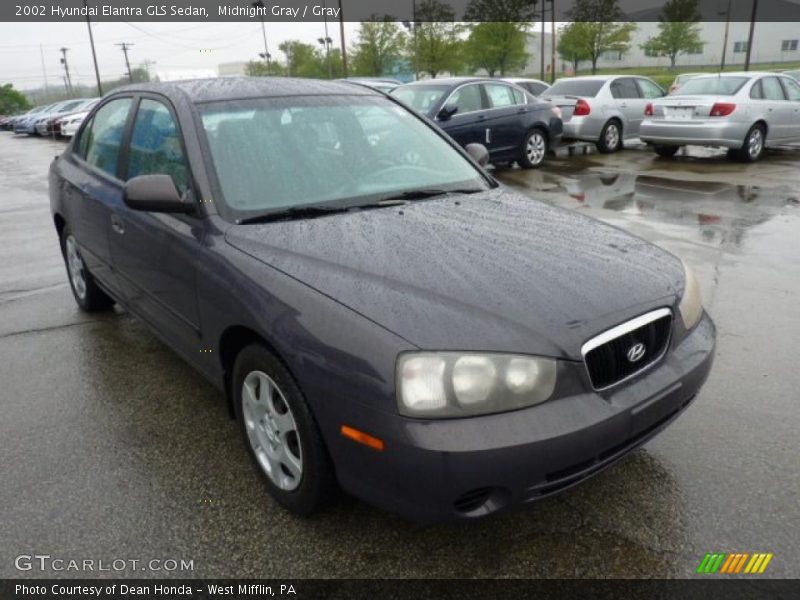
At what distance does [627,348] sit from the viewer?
2.18 metres

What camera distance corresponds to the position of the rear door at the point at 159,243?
286 centimetres

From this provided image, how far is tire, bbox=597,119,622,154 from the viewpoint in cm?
1323

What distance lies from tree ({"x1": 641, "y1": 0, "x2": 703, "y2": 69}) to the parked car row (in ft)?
163

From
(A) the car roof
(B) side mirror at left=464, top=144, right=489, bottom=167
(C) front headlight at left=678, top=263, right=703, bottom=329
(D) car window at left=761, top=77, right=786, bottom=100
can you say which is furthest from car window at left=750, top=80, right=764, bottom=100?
(C) front headlight at left=678, top=263, right=703, bottom=329

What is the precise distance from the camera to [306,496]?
2.34 meters

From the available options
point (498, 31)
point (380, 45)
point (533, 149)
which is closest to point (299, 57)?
point (380, 45)

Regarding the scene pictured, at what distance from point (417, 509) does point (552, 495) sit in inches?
17.2

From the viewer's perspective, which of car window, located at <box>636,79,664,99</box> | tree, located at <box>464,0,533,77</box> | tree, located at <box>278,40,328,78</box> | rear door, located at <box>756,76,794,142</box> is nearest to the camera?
rear door, located at <box>756,76,794,142</box>

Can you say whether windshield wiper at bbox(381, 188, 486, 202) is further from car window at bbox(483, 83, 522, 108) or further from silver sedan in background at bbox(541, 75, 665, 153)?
silver sedan in background at bbox(541, 75, 665, 153)

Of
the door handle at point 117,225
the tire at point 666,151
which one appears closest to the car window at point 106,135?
the door handle at point 117,225

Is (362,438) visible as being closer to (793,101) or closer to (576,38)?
(793,101)

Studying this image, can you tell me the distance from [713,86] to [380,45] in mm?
51457

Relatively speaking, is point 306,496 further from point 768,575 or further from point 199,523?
point 768,575

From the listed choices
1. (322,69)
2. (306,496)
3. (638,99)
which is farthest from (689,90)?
(322,69)
